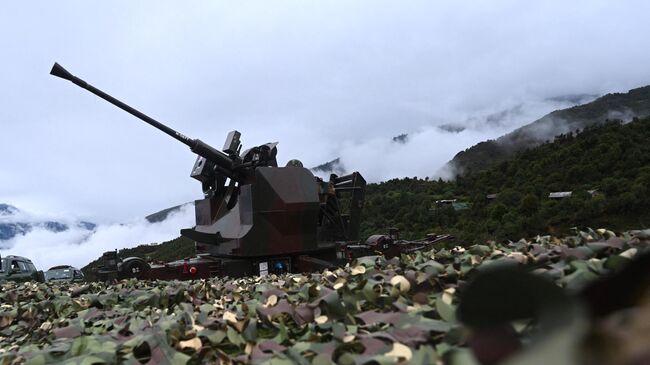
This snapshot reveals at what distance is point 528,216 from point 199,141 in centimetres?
1662

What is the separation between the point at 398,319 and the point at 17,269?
732 inches

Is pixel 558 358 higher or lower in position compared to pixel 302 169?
lower

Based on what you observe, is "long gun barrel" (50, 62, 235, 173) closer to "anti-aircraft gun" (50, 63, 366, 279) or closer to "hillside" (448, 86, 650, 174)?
"anti-aircraft gun" (50, 63, 366, 279)

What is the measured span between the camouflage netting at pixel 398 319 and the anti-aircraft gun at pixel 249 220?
527cm

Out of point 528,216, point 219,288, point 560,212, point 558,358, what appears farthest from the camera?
point 528,216

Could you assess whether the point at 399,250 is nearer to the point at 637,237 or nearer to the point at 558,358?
the point at 637,237

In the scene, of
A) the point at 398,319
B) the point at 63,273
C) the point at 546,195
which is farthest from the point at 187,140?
the point at 546,195

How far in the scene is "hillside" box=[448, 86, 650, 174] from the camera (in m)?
49.2

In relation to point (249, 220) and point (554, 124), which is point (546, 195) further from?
point (554, 124)

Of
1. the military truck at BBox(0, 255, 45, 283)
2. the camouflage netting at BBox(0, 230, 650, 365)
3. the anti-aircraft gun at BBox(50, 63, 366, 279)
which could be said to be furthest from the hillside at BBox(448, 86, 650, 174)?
the camouflage netting at BBox(0, 230, 650, 365)

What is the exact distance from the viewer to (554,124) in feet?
182

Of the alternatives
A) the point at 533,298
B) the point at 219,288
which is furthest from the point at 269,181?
the point at 533,298

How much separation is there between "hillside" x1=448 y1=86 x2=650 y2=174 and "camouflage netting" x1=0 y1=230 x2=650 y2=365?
44660 millimetres

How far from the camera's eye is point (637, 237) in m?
3.06
